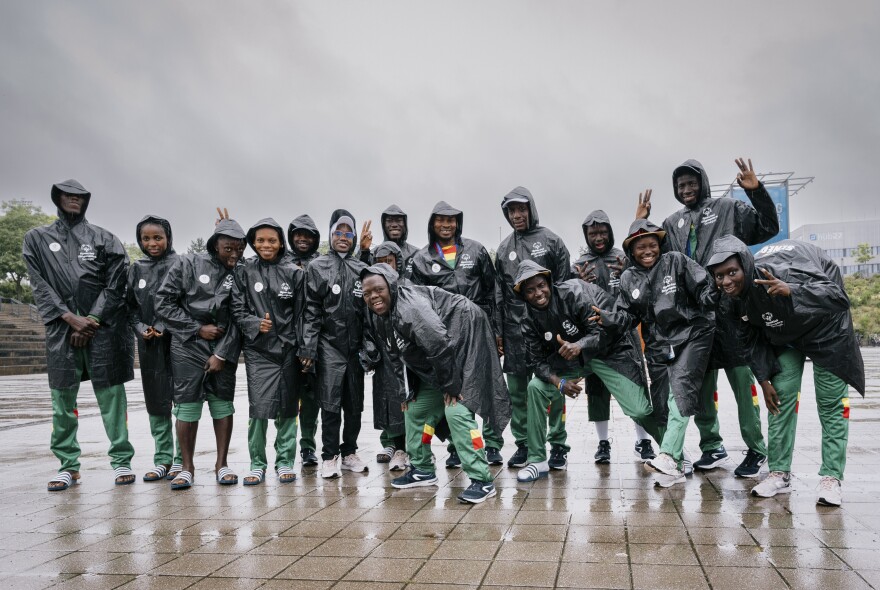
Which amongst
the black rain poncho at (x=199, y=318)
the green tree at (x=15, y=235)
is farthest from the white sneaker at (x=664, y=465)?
the green tree at (x=15, y=235)

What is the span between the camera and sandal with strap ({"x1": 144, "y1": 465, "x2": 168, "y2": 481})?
623 cm

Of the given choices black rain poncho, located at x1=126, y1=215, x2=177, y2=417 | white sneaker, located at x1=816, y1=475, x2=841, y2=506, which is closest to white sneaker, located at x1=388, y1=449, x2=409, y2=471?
black rain poncho, located at x1=126, y1=215, x2=177, y2=417

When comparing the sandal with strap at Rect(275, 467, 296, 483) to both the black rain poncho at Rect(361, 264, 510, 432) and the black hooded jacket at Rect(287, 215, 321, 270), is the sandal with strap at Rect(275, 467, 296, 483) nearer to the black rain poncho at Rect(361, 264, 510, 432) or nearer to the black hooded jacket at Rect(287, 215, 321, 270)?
the black rain poncho at Rect(361, 264, 510, 432)

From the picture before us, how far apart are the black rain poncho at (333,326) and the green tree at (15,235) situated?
51.0 meters

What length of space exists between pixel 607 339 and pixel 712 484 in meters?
1.40

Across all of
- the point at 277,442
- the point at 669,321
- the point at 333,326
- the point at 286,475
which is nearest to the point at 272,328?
the point at 333,326

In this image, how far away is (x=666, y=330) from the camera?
19.0 ft

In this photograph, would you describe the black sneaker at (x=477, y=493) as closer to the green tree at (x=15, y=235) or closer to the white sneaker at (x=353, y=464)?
the white sneaker at (x=353, y=464)

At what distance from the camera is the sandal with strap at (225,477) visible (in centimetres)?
594

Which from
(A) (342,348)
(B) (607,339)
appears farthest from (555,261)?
(A) (342,348)

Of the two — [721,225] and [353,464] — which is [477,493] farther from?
[721,225]

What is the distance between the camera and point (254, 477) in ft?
19.5

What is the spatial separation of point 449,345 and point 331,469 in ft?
5.83

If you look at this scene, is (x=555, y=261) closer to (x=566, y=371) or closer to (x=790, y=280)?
(x=566, y=371)
